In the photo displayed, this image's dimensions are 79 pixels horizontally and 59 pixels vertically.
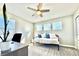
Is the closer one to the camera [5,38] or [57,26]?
[5,38]

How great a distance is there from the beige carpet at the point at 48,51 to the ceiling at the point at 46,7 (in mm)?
511

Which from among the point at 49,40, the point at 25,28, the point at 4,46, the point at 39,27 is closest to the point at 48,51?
the point at 49,40

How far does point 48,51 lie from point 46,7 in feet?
2.69

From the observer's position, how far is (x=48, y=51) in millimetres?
1818

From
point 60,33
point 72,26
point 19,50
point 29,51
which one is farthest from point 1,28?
point 72,26

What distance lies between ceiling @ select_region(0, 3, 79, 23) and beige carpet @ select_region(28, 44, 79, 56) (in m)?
0.51

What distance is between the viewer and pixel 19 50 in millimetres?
1709

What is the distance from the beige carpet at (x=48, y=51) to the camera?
5.82ft

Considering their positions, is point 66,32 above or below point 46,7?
below

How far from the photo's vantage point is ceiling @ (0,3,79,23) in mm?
1815

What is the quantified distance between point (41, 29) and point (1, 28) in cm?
75

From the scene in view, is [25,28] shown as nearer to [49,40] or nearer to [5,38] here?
[5,38]

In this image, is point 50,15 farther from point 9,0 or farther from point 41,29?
point 9,0

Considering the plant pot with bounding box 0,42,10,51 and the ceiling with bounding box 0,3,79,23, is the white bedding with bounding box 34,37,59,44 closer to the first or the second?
the ceiling with bounding box 0,3,79,23
